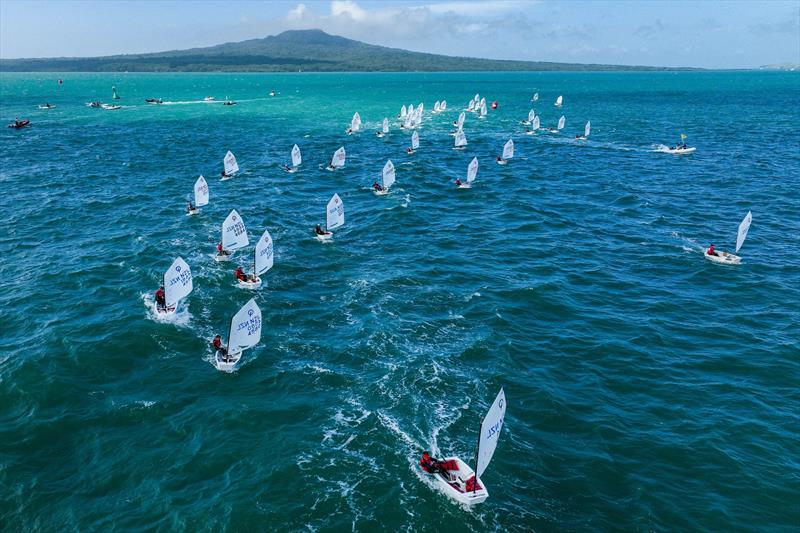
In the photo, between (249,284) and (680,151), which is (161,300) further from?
(680,151)

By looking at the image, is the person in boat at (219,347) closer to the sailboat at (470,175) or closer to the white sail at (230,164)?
the sailboat at (470,175)

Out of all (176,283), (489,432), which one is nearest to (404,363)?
(489,432)

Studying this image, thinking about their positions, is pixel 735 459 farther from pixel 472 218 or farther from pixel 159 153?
pixel 159 153

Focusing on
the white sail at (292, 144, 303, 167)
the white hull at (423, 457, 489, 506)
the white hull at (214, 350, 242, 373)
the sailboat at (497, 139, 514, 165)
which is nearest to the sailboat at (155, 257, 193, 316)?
the white hull at (214, 350, 242, 373)

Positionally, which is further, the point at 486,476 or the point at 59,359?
the point at 59,359

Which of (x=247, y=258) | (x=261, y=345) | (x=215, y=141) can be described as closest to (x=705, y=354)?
(x=261, y=345)

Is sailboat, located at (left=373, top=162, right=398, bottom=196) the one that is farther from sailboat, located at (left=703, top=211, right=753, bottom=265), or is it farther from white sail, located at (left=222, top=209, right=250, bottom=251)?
sailboat, located at (left=703, top=211, right=753, bottom=265)
